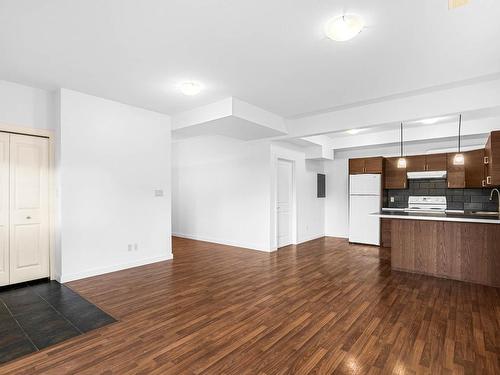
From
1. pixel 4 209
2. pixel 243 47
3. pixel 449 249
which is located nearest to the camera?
pixel 243 47

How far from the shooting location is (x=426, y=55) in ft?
9.68

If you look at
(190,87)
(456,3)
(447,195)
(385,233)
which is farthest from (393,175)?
(190,87)

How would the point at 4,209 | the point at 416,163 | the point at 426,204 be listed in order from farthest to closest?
the point at 426,204 → the point at 416,163 → the point at 4,209

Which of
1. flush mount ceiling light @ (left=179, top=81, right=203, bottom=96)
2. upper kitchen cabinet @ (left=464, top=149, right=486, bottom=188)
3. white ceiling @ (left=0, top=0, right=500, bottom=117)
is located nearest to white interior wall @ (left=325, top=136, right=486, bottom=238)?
upper kitchen cabinet @ (left=464, top=149, right=486, bottom=188)

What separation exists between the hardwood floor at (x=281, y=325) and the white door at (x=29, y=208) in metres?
0.77

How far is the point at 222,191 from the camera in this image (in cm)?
690

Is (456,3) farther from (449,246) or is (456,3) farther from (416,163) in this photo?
(416,163)

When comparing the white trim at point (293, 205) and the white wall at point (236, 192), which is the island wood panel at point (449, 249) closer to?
the white trim at point (293, 205)

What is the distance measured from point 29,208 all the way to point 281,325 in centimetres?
396

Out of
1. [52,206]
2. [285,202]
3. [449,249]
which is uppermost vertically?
[52,206]

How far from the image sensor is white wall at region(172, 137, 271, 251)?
6148mm

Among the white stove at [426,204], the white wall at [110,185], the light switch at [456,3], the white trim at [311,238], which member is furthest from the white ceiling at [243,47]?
the white trim at [311,238]

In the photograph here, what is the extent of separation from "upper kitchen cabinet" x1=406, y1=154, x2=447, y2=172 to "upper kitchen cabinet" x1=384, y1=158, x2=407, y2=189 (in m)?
0.21

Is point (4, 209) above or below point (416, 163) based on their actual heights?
below
